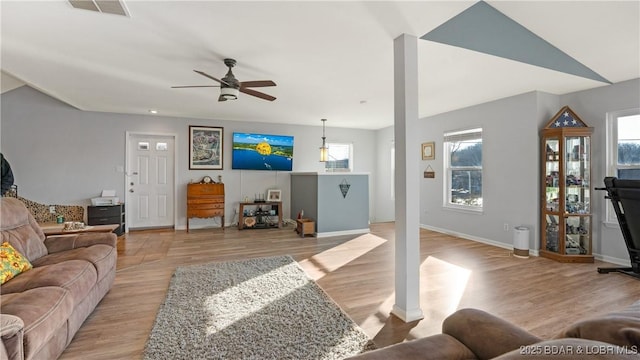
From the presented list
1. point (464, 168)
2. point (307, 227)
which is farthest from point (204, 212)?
point (464, 168)

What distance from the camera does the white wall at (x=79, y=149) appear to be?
17.2 ft

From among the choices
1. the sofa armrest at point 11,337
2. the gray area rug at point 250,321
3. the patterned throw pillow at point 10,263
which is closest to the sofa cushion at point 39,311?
the sofa armrest at point 11,337

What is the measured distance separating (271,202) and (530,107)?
5179 millimetres

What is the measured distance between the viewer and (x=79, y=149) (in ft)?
18.4

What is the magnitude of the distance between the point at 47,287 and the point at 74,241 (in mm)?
1175

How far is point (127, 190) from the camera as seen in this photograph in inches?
234

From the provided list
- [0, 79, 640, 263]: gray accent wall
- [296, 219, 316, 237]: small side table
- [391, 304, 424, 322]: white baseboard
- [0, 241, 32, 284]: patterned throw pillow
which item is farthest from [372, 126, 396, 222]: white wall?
[0, 241, 32, 284]: patterned throw pillow

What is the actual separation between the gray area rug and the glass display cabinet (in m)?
3.63

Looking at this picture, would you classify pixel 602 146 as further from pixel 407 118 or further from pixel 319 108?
pixel 319 108

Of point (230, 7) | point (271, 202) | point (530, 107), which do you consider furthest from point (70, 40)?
point (530, 107)

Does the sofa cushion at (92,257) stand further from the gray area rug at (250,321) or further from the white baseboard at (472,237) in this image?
the white baseboard at (472,237)

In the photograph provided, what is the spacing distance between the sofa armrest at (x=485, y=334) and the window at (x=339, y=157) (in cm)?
642

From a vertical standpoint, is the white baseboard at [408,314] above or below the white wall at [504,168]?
below

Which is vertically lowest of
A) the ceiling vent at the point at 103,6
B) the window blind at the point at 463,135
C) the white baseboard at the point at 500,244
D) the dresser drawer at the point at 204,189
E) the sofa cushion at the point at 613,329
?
the white baseboard at the point at 500,244
